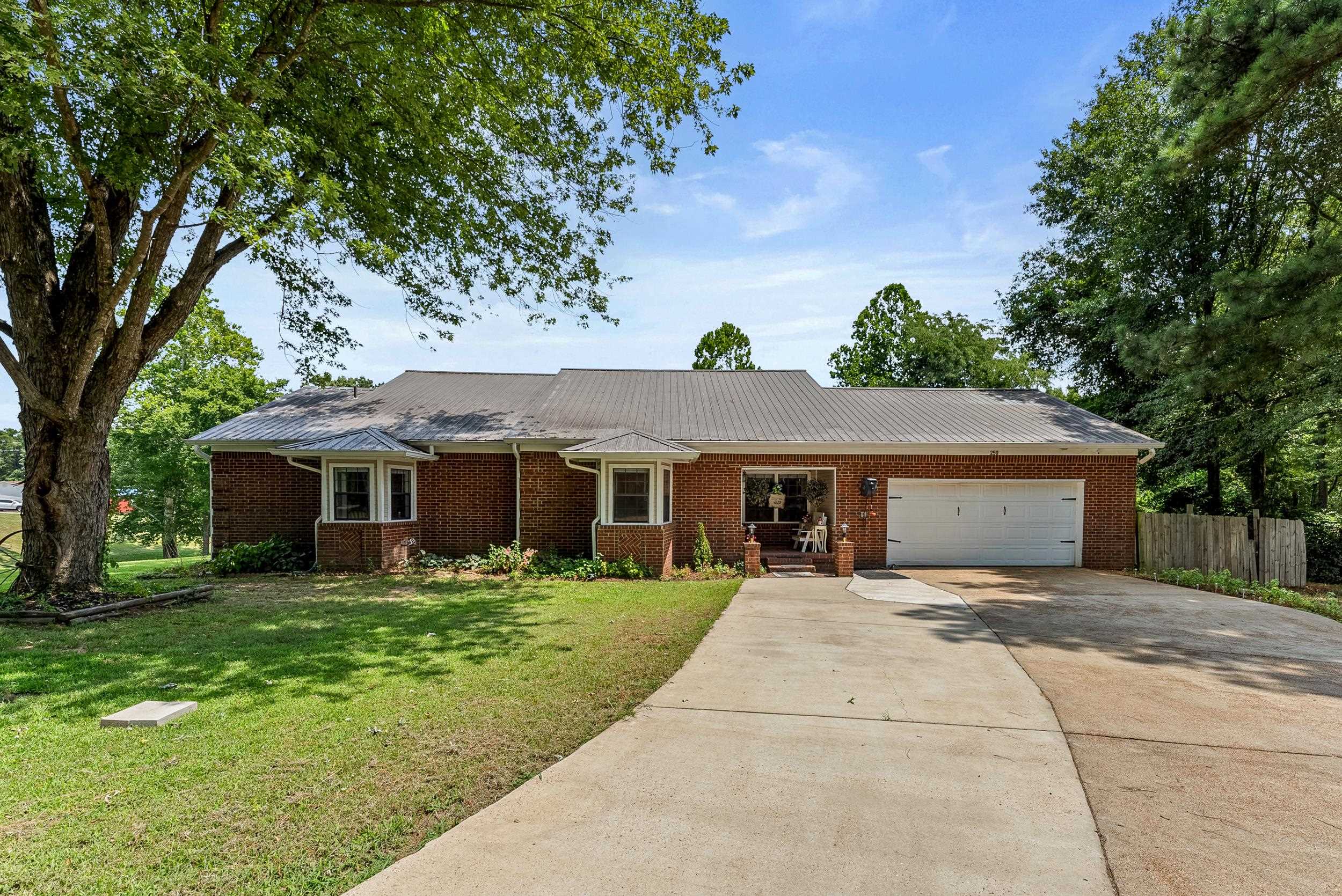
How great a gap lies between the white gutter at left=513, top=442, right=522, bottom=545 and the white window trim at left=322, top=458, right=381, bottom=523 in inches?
104

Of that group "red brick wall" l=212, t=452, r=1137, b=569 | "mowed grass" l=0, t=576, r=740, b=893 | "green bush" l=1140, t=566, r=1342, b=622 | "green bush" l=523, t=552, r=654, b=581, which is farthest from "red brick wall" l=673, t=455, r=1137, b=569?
"mowed grass" l=0, t=576, r=740, b=893

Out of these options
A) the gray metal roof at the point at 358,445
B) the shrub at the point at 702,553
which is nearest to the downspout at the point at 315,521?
the gray metal roof at the point at 358,445

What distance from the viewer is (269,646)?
19.5 feet

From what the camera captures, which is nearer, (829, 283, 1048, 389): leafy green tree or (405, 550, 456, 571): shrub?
(405, 550, 456, 571): shrub

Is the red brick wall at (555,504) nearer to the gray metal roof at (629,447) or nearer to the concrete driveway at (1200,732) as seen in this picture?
the gray metal roof at (629,447)

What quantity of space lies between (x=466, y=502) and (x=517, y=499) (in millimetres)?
1209

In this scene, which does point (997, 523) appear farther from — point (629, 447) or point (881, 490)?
point (629, 447)

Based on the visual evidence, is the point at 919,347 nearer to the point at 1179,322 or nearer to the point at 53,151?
the point at 1179,322

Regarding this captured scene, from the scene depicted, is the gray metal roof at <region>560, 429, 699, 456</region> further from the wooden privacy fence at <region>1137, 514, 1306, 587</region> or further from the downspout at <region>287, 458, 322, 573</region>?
the wooden privacy fence at <region>1137, 514, 1306, 587</region>

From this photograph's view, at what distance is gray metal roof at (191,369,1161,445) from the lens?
1224cm

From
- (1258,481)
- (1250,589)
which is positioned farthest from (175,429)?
(1258,481)

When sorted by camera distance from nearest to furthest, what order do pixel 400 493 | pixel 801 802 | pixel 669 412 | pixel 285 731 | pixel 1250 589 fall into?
1. pixel 801 802
2. pixel 285 731
3. pixel 1250 589
4. pixel 400 493
5. pixel 669 412

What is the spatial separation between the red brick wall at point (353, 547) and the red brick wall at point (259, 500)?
1.26 metres

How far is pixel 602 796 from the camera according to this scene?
3137mm
